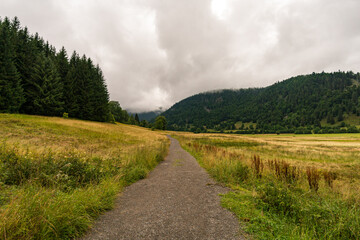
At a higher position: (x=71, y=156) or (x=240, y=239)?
(x=71, y=156)

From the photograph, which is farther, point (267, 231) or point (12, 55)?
point (12, 55)

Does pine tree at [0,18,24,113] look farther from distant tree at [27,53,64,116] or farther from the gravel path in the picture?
the gravel path

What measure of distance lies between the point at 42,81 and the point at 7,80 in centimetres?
761

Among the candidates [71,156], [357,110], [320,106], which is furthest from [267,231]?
[320,106]

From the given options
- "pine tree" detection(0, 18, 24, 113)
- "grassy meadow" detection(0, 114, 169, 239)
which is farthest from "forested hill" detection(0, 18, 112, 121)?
"grassy meadow" detection(0, 114, 169, 239)

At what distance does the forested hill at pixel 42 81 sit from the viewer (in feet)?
103

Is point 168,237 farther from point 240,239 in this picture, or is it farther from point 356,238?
point 356,238

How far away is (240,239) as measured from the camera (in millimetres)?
3324

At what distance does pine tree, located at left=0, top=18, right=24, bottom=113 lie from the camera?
97.8ft

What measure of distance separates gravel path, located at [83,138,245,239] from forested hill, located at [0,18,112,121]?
42873 millimetres

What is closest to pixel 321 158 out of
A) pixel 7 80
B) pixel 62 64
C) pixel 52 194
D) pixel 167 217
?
pixel 167 217

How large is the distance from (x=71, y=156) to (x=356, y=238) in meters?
9.54

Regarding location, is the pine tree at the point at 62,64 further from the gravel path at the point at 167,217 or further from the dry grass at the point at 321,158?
the gravel path at the point at 167,217

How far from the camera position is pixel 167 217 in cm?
421
